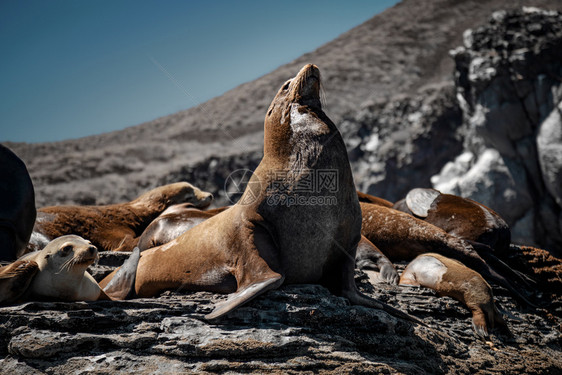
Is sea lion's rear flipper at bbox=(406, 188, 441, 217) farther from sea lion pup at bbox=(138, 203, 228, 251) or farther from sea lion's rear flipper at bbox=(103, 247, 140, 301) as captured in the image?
sea lion's rear flipper at bbox=(103, 247, 140, 301)

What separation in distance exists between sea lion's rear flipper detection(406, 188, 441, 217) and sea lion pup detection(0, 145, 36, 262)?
5.64 meters

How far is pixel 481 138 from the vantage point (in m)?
23.9

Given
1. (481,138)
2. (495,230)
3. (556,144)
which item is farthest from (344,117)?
(495,230)

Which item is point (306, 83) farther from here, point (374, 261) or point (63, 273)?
point (374, 261)

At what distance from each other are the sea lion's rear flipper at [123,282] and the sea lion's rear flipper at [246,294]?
133 centimetres

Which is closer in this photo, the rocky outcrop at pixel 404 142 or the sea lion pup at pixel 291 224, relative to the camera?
the sea lion pup at pixel 291 224

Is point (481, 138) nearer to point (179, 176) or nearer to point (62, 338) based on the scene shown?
point (179, 176)

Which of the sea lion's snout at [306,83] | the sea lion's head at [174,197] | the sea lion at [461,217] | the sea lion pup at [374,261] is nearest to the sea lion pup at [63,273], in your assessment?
the sea lion's snout at [306,83]

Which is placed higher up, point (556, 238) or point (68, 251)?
point (68, 251)

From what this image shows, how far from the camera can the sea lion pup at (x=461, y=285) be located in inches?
217

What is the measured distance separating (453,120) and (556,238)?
9729 millimetres

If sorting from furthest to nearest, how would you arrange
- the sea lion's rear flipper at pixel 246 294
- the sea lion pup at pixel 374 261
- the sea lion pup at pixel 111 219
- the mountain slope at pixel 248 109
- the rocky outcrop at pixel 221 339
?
the mountain slope at pixel 248 109, the sea lion pup at pixel 111 219, the sea lion pup at pixel 374 261, the sea lion's rear flipper at pixel 246 294, the rocky outcrop at pixel 221 339

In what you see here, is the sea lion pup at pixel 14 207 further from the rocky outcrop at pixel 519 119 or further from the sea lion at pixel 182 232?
the rocky outcrop at pixel 519 119

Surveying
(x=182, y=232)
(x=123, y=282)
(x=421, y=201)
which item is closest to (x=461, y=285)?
(x=421, y=201)
